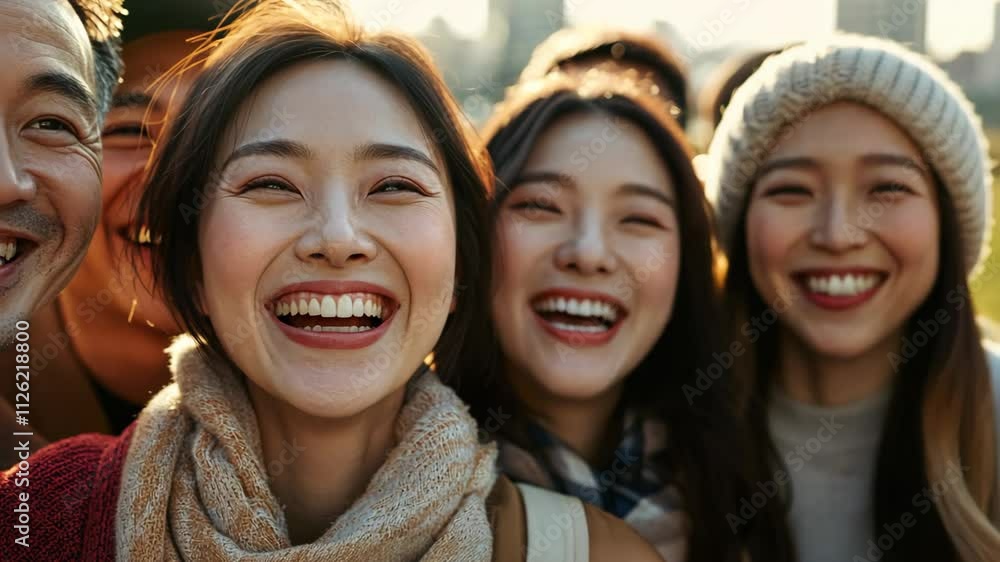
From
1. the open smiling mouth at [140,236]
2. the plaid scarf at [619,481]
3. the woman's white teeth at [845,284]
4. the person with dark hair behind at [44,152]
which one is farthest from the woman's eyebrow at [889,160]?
the person with dark hair behind at [44,152]

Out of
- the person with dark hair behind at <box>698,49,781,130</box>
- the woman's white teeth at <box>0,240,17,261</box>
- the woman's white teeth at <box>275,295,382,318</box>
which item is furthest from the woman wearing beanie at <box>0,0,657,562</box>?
the person with dark hair behind at <box>698,49,781,130</box>

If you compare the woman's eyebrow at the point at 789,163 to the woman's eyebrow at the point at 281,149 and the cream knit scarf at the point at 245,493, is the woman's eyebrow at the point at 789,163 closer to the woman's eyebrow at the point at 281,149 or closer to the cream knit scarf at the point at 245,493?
the cream knit scarf at the point at 245,493

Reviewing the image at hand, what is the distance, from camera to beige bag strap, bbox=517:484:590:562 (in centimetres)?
223

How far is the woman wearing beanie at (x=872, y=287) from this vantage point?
2961 mm

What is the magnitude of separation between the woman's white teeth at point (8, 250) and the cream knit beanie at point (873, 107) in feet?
7.16

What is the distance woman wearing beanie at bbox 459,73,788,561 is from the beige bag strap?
37cm

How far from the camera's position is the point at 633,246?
9.06 ft

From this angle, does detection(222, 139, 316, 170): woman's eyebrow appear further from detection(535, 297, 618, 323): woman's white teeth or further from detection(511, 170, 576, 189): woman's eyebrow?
detection(535, 297, 618, 323): woman's white teeth

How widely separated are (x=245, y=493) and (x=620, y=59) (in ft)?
9.61

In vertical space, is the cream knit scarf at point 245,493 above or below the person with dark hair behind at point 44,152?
below

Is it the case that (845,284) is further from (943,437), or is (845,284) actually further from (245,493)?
(245,493)

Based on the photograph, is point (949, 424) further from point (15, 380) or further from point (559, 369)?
point (15, 380)

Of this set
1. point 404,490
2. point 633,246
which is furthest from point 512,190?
point 404,490

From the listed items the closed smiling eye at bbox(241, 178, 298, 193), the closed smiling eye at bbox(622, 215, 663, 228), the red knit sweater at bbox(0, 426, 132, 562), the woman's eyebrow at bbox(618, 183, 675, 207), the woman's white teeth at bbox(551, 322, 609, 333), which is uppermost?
the closed smiling eye at bbox(241, 178, 298, 193)
